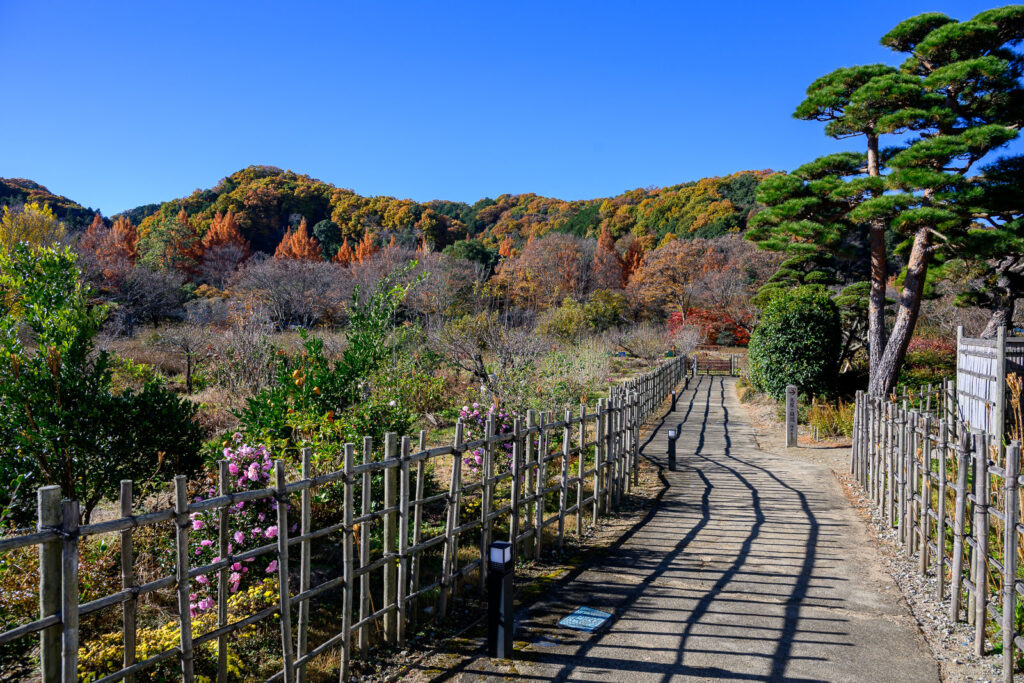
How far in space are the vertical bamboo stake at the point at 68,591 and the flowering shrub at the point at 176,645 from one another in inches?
35.2

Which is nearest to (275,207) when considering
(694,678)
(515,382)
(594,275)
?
(594,275)

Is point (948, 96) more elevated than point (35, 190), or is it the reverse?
point (35, 190)

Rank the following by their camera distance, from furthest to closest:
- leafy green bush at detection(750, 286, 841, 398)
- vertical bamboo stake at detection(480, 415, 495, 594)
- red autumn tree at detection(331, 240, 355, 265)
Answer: red autumn tree at detection(331, 240, 355, 265) → leafy green bush at detection(750, 286, 841, 398) → vertical bamboo stake at detection(480, 415, 495, 594)

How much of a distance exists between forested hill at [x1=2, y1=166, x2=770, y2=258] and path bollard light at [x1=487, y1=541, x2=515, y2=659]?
40.4 metres

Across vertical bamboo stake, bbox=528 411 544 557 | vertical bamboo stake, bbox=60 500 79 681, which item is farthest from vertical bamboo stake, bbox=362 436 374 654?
vertical bamboo stake, bbox=528 411 544 557

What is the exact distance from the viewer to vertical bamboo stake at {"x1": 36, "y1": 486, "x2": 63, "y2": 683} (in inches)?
89.6

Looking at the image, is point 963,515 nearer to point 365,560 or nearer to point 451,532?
point 451,532

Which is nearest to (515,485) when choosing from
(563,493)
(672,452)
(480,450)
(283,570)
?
(563,493)

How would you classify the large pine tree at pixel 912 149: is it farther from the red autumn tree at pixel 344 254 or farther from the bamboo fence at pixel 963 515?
the red autumn tree at pixel 344 254

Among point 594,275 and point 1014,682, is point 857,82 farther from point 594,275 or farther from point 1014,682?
point 594,275

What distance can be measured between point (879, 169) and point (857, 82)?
1.85 metres

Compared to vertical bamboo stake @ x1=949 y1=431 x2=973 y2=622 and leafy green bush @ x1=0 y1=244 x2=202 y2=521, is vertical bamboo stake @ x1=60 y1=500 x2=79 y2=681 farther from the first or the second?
vertical bamboo stake @ x1=949 y1=431 x2=973 y2=622

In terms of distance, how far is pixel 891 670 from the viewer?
3672 mm

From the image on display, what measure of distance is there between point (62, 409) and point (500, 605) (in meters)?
3.97
